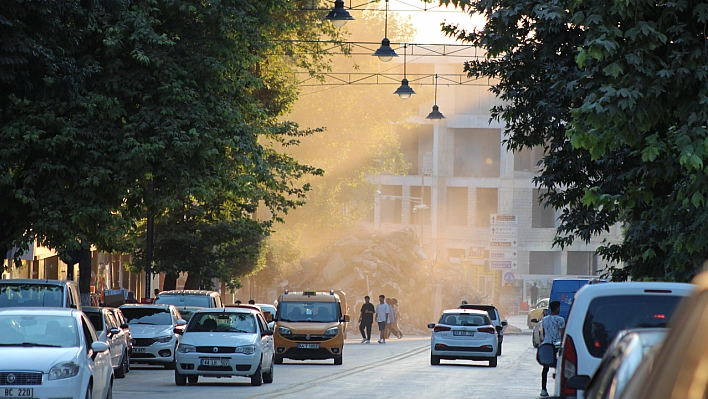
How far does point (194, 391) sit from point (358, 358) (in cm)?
1539

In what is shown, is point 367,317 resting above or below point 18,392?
below

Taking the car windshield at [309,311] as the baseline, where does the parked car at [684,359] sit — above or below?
above

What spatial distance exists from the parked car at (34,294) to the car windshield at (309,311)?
1220 cm

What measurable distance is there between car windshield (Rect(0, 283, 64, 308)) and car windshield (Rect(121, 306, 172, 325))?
841 cm

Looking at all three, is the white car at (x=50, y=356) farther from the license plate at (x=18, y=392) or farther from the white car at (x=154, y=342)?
the white car at (x=154, y=342)

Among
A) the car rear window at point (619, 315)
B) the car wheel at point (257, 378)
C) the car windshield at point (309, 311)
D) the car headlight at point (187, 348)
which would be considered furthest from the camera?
the car windshield at point (309, 311)

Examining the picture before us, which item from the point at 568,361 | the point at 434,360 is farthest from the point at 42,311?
the point at 434,360

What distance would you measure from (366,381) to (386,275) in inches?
1762

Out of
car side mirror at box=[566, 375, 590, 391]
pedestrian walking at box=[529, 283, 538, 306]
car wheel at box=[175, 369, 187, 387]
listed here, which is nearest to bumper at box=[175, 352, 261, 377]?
car wheel at box=[175, 369, 187, 387]

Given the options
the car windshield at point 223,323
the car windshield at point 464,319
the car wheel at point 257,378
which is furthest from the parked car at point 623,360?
the car windshield at point 464,319

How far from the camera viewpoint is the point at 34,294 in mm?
21156

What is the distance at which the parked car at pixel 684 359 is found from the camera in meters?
2.71

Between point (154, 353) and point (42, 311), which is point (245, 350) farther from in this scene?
point (42, 311)

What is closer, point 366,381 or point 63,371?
point 63,371
